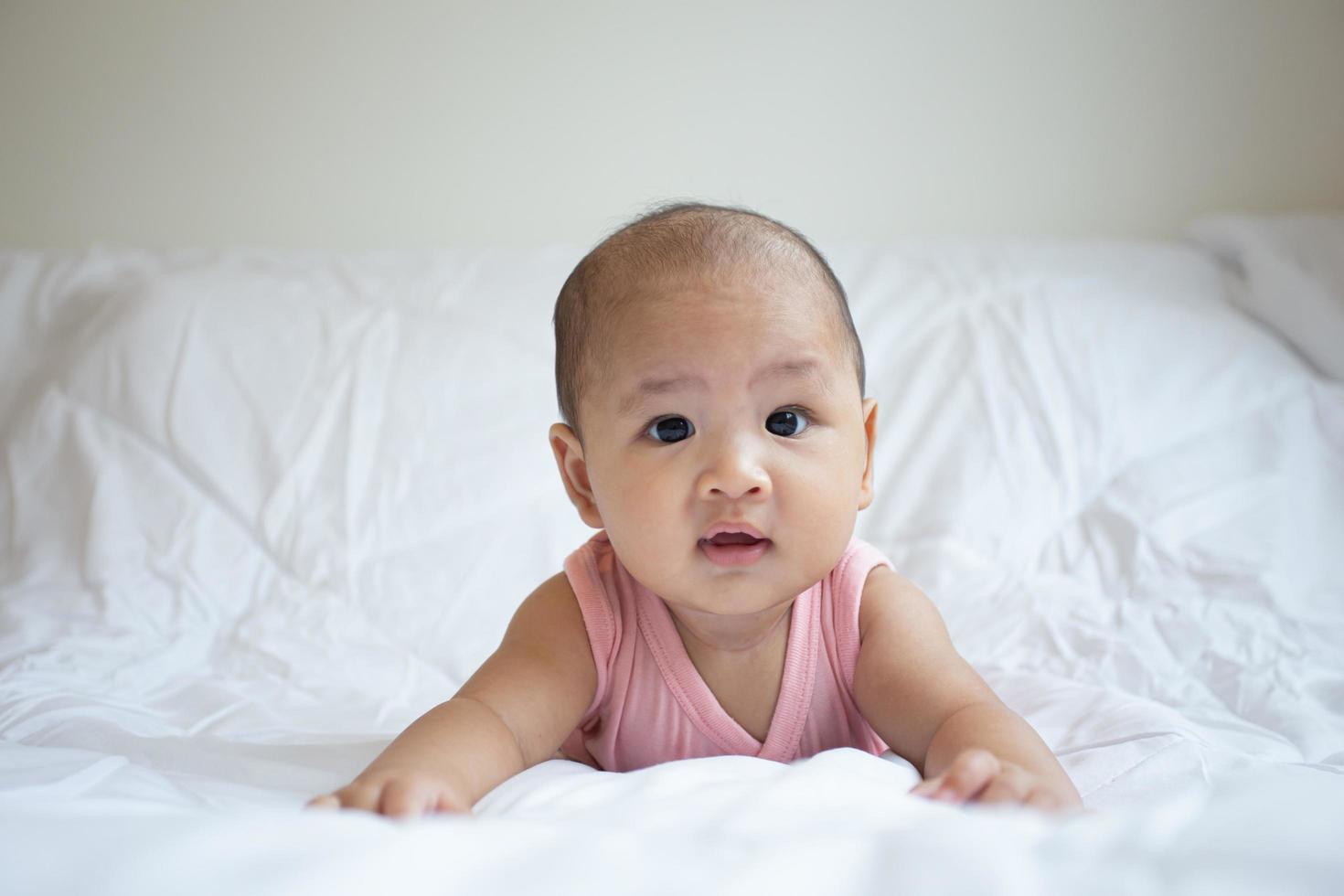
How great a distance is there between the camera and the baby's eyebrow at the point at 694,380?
84cm

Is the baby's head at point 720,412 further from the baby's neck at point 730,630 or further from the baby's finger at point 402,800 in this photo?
the baby's finger at point 402,800

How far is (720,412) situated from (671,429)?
0.14ft

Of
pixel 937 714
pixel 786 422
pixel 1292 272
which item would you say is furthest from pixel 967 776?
pixel 1292 272

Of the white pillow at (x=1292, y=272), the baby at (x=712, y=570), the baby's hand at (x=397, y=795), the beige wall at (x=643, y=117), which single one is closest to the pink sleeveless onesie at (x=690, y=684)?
the baby at (x=712, y=570)

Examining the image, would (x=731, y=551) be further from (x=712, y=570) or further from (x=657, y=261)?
(x=657, y=261)

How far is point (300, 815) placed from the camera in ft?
1.70

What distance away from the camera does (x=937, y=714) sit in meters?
0.85

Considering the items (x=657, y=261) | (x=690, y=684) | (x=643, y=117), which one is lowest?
(x=690, y=684)

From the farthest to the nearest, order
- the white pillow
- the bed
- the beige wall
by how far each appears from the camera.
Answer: the beige wall
the white pillow
the bed

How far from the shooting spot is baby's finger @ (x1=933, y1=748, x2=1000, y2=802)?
683 millimetres

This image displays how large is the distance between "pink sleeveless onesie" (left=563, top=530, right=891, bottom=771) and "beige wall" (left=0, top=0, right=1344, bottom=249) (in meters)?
1.17

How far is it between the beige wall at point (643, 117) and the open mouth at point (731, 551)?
1.27 m

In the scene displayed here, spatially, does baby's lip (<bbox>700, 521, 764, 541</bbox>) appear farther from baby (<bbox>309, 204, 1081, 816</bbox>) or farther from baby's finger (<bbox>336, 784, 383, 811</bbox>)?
baby's finger (<bbox>336, 784, 383, 811</bbox>)

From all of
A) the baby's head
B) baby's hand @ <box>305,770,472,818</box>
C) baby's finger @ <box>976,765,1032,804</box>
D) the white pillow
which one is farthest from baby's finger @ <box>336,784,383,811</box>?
the white pillow
